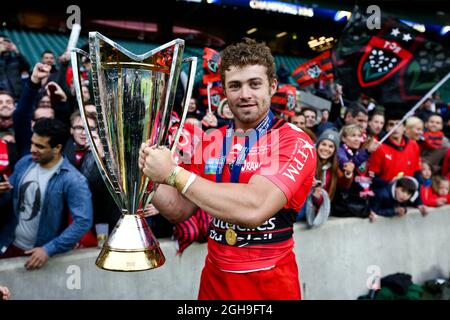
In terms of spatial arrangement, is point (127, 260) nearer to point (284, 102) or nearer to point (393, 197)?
point (284, 102)

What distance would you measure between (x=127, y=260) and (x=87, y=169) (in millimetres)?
1813

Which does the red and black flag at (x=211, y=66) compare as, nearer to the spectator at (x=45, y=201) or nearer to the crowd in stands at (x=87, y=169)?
the crowd in stands at (x=87, y=169)

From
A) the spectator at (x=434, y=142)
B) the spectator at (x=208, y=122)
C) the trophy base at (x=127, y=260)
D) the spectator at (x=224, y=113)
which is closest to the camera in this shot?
the trophy base at (x=127, y=260)

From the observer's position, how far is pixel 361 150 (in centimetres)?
455

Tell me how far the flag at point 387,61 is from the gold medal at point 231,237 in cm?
246

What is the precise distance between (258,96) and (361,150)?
9.77ft

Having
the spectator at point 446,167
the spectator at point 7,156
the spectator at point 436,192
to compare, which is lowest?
the spectator at point 436,192

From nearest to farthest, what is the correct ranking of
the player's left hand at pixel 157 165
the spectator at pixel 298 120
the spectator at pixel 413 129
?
the player's left hand at pixel 157 165, the spectator at pixel 298 120, the spectator at pixel 413 129

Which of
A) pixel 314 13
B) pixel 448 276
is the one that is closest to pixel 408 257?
pixel 448 276

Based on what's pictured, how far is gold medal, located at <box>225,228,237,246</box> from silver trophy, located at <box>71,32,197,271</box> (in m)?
0.34

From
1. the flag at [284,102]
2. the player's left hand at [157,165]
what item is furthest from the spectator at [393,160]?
the player's left hand at [157,165]

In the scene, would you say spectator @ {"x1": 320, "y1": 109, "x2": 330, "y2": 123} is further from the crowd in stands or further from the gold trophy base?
the gold trophy base

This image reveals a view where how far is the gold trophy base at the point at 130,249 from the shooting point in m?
1.64
